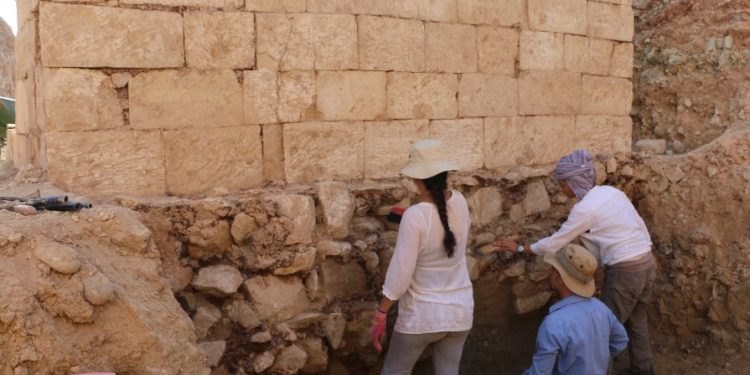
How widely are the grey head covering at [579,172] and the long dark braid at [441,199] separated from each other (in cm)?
162

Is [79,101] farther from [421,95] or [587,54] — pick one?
[587,54]

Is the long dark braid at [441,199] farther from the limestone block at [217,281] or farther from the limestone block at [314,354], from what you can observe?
the limestone block at [217,281]

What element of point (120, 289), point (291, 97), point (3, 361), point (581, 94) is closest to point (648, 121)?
point (581, 94)

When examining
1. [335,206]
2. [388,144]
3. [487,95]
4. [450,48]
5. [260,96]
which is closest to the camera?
[260,96]

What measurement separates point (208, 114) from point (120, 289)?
1529mm

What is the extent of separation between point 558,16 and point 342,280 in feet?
10.9

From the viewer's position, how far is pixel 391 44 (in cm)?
491

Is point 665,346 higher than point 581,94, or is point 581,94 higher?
point 581,94

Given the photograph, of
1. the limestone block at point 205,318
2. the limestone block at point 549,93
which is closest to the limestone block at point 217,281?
the limestone block at point 205,318

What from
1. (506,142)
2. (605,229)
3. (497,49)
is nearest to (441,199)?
(605,229)

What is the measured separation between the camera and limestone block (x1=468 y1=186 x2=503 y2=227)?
→ 5.55 m

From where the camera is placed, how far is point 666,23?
9086 mm

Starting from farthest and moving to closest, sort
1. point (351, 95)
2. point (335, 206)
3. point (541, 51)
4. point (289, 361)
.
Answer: point (541, 51) < point (351, 95) < point (335, 206) < point (289, 361)

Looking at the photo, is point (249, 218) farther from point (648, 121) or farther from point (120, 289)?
point (648, 121)
